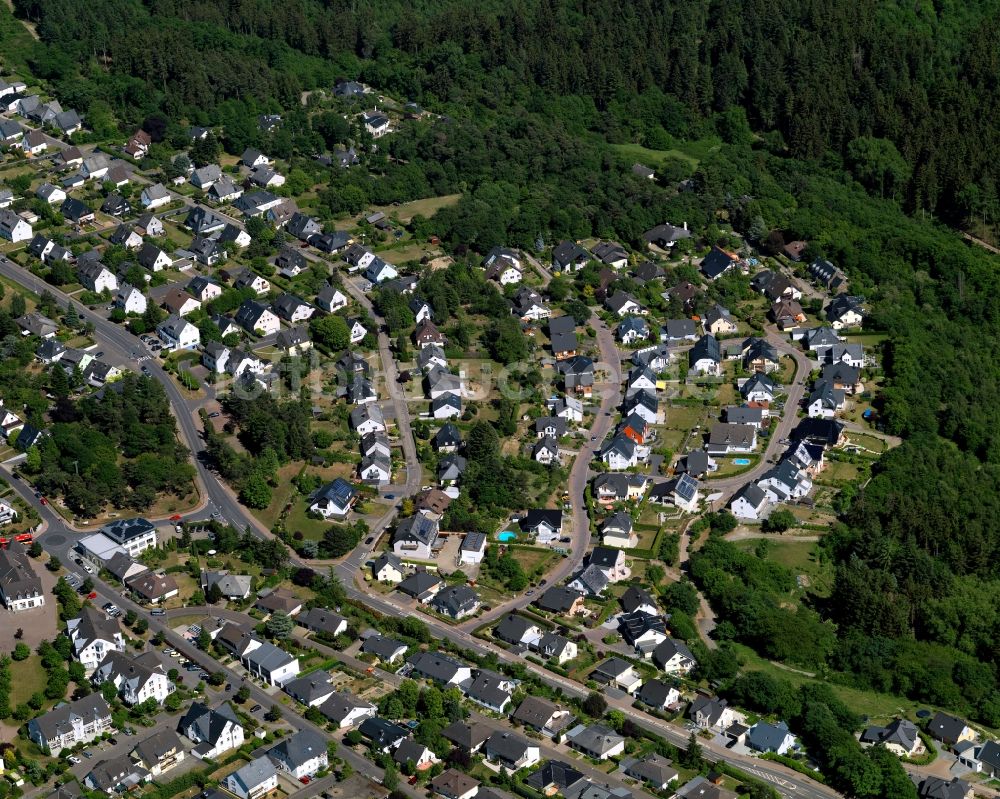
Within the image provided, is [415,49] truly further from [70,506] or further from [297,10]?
[70,506]

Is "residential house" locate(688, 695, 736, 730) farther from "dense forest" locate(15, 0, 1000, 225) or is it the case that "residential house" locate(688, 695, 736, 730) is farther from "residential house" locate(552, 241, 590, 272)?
"dense forest" locate(15, 0, 1000, 225)

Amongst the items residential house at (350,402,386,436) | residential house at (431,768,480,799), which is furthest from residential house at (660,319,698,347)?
residential house at (431,768,480,799)

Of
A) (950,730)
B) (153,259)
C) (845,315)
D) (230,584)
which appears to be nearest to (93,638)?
(230,584)

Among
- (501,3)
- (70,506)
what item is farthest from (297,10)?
(70,506)

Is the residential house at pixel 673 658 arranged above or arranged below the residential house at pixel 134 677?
below

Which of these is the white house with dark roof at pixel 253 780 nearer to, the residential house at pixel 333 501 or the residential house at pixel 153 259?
the residential house at pixel 333 501

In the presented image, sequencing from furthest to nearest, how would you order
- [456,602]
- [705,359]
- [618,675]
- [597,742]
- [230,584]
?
[705,359], [230,584], [456,602], [618,675], [597,742]

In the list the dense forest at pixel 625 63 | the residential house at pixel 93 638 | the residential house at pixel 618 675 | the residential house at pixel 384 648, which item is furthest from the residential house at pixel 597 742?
the dense forest at pixel 625 63

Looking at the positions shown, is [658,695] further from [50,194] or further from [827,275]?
[50,194]
